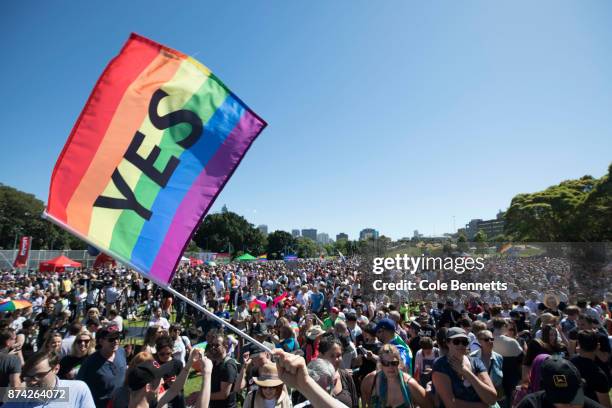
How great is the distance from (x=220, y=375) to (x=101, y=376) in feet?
4.33

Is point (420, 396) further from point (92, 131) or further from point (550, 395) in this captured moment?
point (92, 131)

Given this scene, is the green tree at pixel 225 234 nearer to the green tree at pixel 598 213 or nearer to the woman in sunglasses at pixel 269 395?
the green tree at pixel 598 213

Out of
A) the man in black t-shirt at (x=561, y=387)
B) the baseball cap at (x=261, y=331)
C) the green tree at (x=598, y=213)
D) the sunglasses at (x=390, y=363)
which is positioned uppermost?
the green tree at (x=598, y=213)

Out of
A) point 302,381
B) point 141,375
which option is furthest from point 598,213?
point 141,375

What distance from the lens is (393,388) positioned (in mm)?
3268

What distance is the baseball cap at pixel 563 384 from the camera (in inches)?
95.2

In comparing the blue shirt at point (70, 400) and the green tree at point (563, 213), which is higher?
the green tree at point (563, 213)

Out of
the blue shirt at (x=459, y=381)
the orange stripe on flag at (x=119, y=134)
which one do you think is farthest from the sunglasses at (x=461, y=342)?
the orange stripe on flag at (x=119, y=134)

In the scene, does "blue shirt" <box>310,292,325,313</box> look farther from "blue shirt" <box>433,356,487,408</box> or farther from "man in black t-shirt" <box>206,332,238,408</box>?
"blue shirt" <box>433,356,487,408</box>

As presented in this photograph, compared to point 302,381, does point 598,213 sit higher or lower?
higher

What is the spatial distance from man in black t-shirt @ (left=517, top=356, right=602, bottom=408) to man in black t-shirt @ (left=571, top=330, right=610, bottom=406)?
1.90 meters

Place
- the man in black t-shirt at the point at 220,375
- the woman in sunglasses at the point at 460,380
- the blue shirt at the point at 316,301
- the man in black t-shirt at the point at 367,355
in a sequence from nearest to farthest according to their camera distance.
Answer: the woman in sunglasses at the point at 460,380 < the man in black t-shirt at the point at 220,375 < the man in black t-shirt at the point at 367,355 < the blue shirt at the point at 316,301

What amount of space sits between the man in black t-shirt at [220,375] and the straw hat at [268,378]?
3.44 feet

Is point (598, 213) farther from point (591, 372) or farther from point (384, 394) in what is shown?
point (384, 394)
